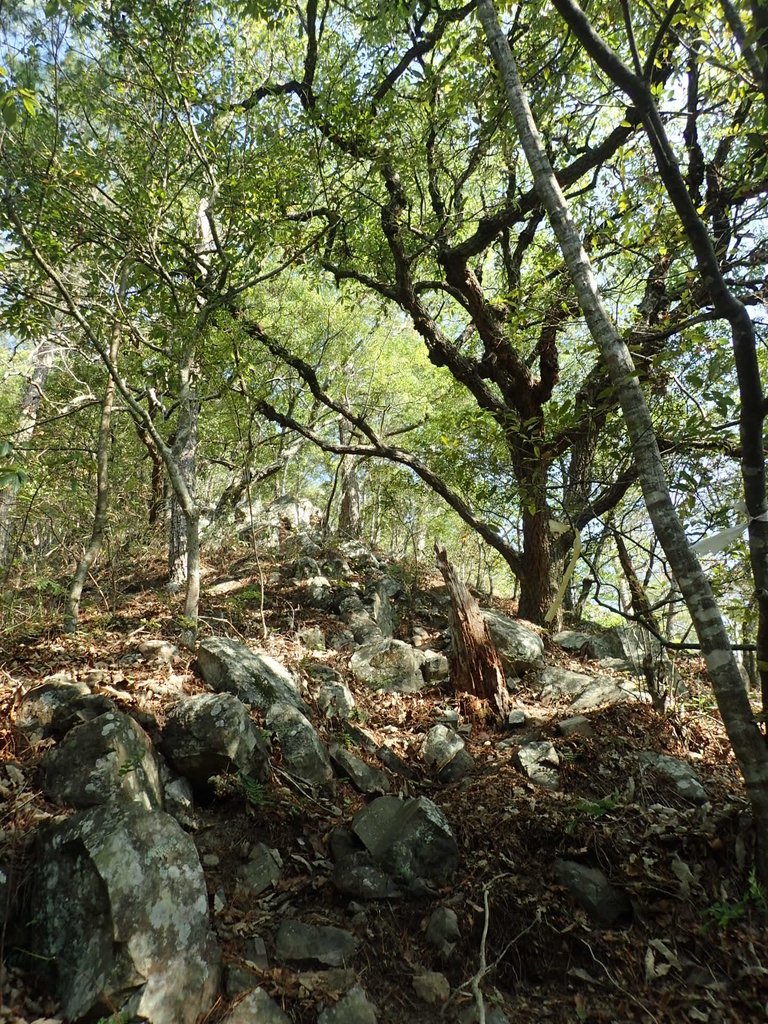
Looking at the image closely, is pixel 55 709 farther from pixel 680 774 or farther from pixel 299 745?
pixel 680 774

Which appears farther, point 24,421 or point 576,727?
point 24,421

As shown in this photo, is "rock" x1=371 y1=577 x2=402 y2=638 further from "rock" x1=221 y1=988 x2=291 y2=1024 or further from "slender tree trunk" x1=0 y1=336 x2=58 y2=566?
"slender tree trunk" x1=0 y1=336 x2=58 y2=566

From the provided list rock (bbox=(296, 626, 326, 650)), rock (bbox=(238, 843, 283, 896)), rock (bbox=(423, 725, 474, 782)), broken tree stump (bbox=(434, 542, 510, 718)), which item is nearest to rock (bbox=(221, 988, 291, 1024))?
rock (bbox=(238, 843, 283, 896))

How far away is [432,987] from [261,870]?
4.14 feet

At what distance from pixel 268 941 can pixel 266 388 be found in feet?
24.5

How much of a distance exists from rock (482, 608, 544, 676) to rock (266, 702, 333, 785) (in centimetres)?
298

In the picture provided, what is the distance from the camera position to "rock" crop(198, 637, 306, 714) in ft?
16.0

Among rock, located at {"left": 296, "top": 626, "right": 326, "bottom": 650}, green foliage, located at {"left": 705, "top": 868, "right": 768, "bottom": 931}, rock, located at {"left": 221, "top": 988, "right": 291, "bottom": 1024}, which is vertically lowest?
rock, located at {"left": 221, "top": 988, "right": 291, "bottom": 1024}

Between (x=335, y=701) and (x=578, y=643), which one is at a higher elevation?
(x=578, y=643)

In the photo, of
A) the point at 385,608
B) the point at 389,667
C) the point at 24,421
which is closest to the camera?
the point at 389,667

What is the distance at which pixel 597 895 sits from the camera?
11.0 ft

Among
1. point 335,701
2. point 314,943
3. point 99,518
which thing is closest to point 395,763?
point 335,701

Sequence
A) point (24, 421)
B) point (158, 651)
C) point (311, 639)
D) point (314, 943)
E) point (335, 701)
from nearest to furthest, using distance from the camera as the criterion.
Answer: point (314, 943), point (158, 651), point (335, 701), point (311, 639), point (24, 421)

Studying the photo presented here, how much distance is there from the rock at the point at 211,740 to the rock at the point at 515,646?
360cm
